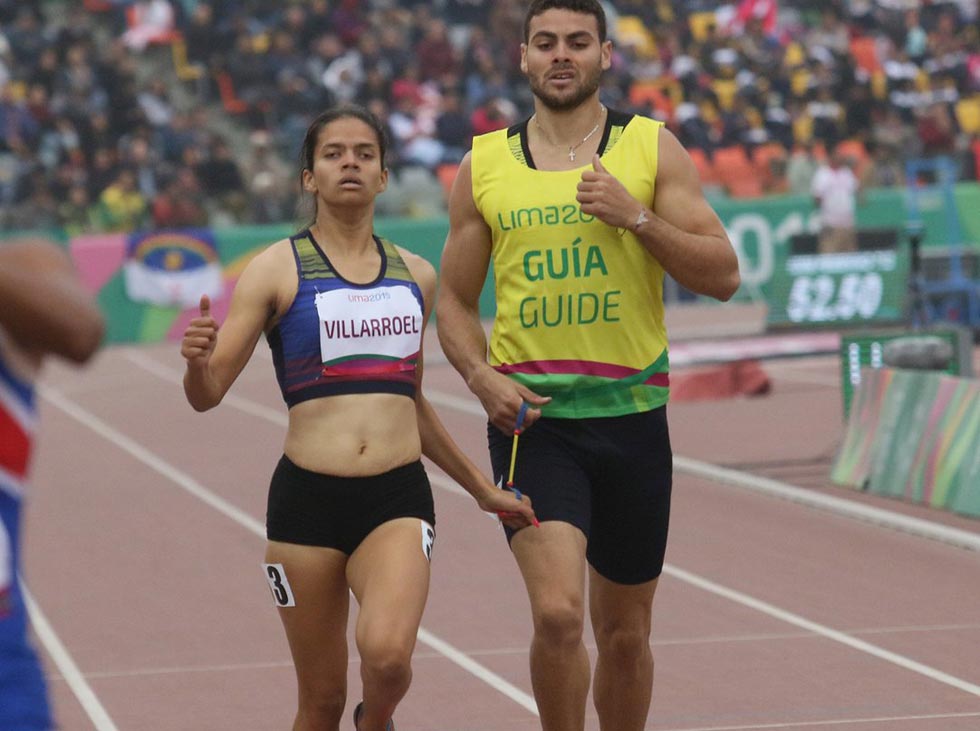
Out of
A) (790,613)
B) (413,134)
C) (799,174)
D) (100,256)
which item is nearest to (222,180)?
(100,256)

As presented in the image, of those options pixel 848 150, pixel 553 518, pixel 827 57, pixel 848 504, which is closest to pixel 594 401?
pixel 553 518

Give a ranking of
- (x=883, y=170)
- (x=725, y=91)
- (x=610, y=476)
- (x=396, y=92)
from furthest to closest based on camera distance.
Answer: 1. (x=725, y=91)
2. (x=883, y=170)
3. (x=396, y=92)
4. (x=610, y=476)

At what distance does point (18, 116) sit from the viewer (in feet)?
84.8

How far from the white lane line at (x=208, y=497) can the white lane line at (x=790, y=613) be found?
154 cm

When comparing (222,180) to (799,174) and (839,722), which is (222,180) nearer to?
(799,174)

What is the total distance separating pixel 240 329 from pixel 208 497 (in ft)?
26.5

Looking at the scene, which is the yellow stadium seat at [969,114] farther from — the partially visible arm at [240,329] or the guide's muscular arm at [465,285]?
the partially visible arm at [240,329]

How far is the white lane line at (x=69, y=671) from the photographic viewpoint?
7415 millimetres

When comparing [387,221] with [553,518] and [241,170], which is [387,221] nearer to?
[241,170]

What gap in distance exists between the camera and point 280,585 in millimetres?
5395

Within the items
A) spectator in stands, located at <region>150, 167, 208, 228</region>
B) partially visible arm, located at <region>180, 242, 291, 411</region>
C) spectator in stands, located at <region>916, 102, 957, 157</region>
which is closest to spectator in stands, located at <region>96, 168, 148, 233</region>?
spectator in stands, located at <region>150, 167, 208, 228</region>

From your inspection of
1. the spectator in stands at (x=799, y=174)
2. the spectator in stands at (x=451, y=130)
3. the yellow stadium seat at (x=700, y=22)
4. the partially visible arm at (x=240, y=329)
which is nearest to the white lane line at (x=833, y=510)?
the partially visible arm at (x=240, y=329)

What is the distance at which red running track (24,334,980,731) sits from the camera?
24.5 feet

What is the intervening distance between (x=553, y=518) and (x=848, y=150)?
26.3 meters
